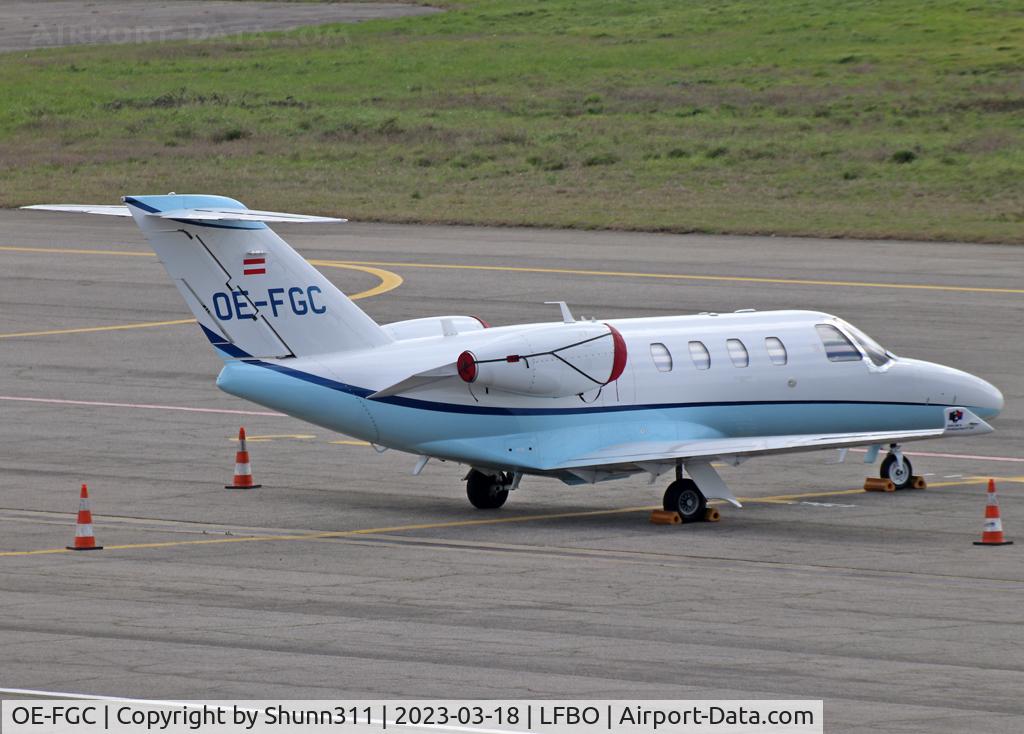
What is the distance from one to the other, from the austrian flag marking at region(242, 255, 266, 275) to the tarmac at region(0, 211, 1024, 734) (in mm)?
3464

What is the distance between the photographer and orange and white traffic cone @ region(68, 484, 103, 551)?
25.4 meters

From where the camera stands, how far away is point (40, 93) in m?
97.6

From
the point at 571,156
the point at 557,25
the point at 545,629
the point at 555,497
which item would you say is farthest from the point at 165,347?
the point at 557,25

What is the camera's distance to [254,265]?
91.4ft

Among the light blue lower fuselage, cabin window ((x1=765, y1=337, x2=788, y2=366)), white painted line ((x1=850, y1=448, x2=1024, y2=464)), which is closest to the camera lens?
the light blue lower fuselage

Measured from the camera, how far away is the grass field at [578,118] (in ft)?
233

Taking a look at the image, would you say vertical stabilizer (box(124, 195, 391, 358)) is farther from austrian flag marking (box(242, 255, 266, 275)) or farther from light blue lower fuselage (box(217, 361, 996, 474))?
light blue lower fuselage (box(217, 361, 996, 474))

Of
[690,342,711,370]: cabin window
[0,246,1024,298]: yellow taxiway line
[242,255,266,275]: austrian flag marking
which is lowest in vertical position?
[690,342,711,370]: cabin window

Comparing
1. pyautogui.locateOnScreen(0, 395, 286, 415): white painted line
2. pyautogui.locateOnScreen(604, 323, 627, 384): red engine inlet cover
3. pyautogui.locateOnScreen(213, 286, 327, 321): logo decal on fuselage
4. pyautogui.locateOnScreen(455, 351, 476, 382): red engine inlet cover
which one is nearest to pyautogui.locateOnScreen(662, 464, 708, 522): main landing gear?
pyautogui.locateOnScreen(604, 323, 627, 384): red engine inlet cover

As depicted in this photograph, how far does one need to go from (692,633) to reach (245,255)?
10.1 metres

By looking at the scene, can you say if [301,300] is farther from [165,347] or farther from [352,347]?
[165,347]

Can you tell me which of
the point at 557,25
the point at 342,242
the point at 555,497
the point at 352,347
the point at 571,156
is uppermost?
the point at 557,25

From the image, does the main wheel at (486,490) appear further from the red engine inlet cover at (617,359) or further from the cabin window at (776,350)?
the cabin window at (776,350)

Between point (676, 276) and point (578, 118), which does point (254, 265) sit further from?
point (578, 118)
